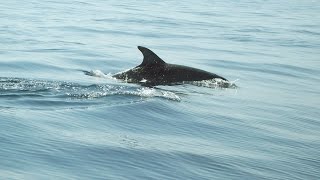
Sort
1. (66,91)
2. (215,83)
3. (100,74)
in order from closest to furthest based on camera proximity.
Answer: (66,91) → (215,83) → (100,74)

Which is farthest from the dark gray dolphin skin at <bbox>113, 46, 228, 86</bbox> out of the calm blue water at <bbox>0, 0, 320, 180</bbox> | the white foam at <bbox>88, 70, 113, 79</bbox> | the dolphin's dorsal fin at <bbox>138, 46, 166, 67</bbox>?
the calm blue water at <bbox>0, 0, 320, 180</bbox>

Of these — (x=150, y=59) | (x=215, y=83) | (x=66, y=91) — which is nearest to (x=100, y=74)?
(x=150, y=59)

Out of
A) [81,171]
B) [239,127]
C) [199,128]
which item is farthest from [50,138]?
[239,127]

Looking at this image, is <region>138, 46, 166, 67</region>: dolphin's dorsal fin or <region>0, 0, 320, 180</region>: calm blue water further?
<region>138, 46, 166, 67</region>: dolphin's dorsal fin

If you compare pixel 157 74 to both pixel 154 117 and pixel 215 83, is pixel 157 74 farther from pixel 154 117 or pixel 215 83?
pixel 154 117

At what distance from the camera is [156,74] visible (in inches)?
535

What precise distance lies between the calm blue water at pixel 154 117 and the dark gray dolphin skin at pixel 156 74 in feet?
1.86

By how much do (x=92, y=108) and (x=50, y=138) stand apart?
7.30ft

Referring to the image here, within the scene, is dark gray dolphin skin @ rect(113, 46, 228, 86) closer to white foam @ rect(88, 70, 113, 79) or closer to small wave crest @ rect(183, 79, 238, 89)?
small wave crest @ rect(183, 79, 238, 89)

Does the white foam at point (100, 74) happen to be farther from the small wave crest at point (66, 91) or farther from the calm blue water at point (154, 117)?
the small wave crest at point (66, 91)

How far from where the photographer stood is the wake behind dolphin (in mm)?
13400

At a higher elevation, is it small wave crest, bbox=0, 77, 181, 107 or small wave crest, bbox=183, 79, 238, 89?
small wave crest, bbox=183, 79, 238, 89

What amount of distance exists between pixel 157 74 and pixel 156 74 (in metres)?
0.03

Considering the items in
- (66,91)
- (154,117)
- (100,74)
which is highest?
(100,74)
